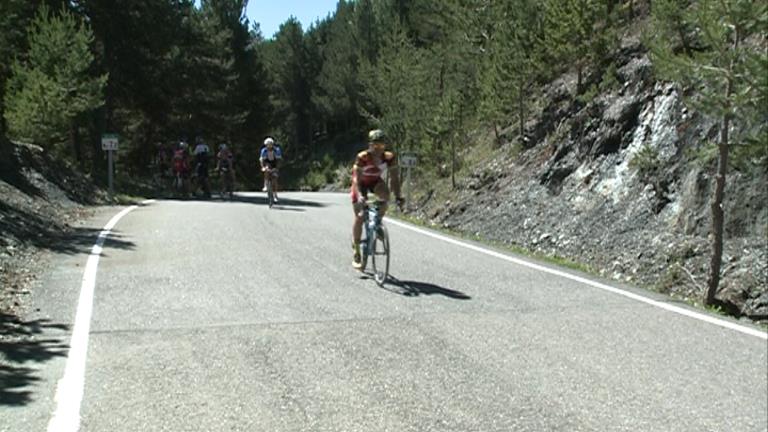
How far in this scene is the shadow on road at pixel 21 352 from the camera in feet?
16.5

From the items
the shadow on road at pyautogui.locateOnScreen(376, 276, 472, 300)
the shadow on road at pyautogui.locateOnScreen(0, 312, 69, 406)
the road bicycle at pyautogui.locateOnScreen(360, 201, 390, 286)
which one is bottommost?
the shadow on road at pyautogui.locateOnScreen(0, 312, 69, 406)

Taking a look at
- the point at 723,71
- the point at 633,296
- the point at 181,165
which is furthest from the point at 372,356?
the point at 181,165

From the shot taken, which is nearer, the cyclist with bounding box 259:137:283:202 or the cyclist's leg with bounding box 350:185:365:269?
the cyclist's leg with bounding box 350:185:365:269

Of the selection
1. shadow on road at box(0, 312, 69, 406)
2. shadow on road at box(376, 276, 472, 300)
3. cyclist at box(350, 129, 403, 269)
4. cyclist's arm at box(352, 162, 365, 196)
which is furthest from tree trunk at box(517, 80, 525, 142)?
shadow on road at box(0, 312, 69, 406)

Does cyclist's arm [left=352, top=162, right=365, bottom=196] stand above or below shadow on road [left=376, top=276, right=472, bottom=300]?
above

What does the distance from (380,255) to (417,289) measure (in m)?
0.86

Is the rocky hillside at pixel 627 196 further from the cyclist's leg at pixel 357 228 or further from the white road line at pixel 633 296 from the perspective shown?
the cyclist's leg at pixel 357 228

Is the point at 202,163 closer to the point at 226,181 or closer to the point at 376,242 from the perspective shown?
the point at 226,181

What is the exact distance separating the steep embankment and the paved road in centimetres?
48

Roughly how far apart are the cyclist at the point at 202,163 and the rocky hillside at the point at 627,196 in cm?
938

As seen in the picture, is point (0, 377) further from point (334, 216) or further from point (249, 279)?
point (334, 216)

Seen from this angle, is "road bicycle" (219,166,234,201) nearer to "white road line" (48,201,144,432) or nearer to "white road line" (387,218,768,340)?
"white road line" (387,218,768,340)

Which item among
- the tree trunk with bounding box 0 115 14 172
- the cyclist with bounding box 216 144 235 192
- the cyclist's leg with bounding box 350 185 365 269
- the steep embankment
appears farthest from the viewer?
the cyclist with bounding box 216 144 235 192

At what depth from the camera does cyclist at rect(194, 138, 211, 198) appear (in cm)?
2452
